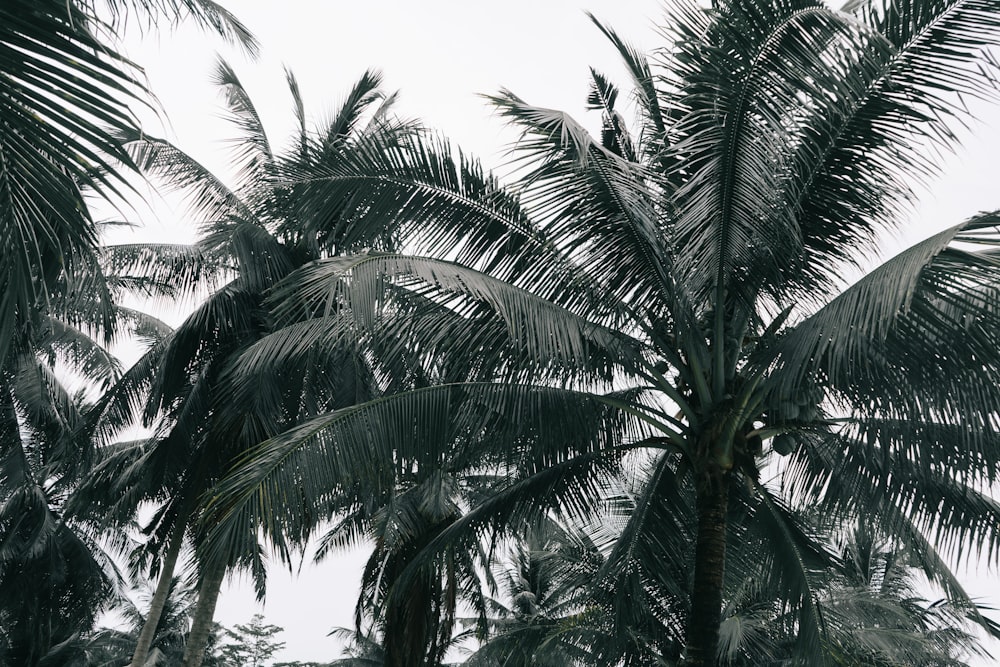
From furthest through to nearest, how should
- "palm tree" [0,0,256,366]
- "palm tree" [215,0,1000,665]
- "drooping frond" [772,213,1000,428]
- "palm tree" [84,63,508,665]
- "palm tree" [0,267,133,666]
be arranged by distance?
"palm tree" [0,267,133,666] < "palm tree" [84,63,508,665] < "palm tree" [215,0,1000,665] < "drooping frond" [772,213,1000,428] < "palm tree" [0,0,256,366]

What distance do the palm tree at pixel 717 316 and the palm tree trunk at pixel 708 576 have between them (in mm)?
16

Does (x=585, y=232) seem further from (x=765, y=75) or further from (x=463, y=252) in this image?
(x=765, y=75)

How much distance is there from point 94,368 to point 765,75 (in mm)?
15471

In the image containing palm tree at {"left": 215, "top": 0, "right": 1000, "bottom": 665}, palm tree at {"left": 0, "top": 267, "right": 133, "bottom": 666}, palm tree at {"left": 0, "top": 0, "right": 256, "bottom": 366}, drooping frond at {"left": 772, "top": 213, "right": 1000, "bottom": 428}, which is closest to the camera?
palm tree at {"left": 0, "top": 0, "right": 256, "bottom": 366}

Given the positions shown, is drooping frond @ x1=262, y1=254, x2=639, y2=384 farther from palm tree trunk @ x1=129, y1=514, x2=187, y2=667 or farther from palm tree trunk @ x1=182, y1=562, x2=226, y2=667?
A: palm tree trunk @ x1=129, y1=514, x2=187, y2=667

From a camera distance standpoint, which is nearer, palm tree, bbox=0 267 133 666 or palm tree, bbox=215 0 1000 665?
palm tree, bbox=215 0 1000 665

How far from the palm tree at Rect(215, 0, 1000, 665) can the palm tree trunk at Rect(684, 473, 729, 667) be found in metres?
0.02

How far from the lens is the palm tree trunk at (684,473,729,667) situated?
23.0 ft

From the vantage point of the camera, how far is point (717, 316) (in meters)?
7.54

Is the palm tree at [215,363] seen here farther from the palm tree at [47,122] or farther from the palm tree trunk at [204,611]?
the palm tree at [47,122]

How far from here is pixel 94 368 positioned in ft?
61.3

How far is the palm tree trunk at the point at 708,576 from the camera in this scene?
700 centimetres

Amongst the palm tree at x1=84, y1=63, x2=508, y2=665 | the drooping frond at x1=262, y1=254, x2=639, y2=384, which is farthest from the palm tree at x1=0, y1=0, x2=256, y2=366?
the palm tree at x1=84, y1=63, x2=508, y2=665

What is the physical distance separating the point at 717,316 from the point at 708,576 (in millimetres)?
1946
